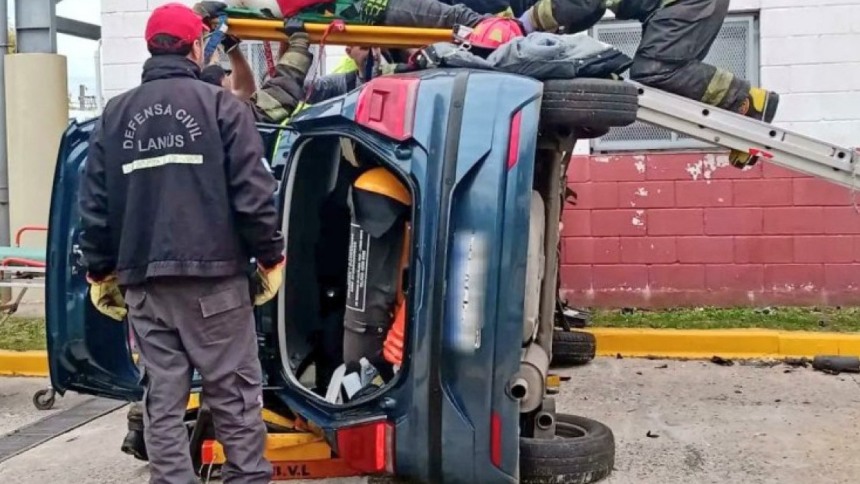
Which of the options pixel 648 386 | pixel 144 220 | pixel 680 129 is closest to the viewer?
pixel 144 220

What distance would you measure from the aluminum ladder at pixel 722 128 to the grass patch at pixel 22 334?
506 centimetres

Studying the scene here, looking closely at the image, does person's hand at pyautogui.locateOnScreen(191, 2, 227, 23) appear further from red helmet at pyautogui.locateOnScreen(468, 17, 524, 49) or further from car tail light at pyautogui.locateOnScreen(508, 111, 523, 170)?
car tail light at pyautogui.locateOnScreen(508, 111, 523, 170)

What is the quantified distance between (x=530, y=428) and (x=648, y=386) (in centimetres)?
250

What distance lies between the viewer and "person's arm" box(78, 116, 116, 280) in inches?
147

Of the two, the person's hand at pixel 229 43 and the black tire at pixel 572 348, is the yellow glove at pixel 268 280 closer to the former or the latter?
the person's hand at pixel 229 43

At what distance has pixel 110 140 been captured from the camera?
370 cm

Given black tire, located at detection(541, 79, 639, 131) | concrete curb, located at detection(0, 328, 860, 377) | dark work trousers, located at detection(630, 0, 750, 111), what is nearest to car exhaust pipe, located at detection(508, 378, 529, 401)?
black tire, located at detection(541, 79, 639, 131)

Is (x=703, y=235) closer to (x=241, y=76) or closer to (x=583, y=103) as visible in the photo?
(x=241, y=76)

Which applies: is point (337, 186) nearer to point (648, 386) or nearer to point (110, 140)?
point (110, 140)

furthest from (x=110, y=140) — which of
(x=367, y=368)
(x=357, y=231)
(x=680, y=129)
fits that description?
(x=680, y=129)

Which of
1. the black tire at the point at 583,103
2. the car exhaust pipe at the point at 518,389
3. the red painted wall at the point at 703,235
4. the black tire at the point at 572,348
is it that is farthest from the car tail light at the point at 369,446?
the red painted wall at the point at 703,235

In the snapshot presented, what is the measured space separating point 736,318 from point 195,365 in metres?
5.48

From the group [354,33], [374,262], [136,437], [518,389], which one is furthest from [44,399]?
[518,389]

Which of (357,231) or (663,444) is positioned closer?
(357,231)
